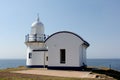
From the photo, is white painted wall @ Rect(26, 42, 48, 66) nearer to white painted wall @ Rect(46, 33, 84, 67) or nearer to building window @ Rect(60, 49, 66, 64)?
white painted wall @ Rect(46, 33, 84, 67)

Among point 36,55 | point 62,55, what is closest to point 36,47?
point 36,55

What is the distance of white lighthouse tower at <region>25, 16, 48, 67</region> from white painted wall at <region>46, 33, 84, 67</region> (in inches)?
122

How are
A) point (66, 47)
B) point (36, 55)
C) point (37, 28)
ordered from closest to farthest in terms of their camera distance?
1. point (66, 47)
2. point (36, 55)
3. point (37, 28)

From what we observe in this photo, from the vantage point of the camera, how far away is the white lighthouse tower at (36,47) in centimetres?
3189

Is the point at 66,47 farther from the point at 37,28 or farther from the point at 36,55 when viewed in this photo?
the point at 37,28

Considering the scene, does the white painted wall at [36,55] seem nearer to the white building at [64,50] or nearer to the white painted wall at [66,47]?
the white building at [64,50]

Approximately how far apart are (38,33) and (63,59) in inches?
274

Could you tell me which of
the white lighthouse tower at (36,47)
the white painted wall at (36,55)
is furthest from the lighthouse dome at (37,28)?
the white painted wall at (36,55)

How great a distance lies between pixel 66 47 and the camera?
28.0 m

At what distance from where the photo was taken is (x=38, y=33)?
110 ft

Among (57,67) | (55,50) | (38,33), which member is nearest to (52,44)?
(55,50)

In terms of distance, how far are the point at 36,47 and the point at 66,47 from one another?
6.64 metres

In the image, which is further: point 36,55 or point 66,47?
point 36,55

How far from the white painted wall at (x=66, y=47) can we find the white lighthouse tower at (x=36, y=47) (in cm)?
309
